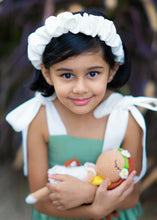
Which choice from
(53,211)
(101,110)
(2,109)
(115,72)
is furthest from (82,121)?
(2,109)

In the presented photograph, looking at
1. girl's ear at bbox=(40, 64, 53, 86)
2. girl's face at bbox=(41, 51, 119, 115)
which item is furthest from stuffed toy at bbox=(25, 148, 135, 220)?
girl's ear at bbox=(40, 64, 53, 86)

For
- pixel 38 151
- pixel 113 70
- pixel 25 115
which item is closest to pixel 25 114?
pixel 25 115

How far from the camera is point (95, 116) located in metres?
1.10

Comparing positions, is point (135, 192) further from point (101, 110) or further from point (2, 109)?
point (2, 109)

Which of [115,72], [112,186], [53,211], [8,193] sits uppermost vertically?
[115,72]

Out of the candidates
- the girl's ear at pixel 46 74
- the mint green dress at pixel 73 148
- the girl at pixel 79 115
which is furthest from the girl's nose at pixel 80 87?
the mint green dress at pixel 73 148

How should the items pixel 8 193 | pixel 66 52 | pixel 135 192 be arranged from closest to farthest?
pixel 66 52 < pixel 135 192 < pixel 8 193

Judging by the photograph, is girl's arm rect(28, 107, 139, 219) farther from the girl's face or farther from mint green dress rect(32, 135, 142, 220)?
the girl's face

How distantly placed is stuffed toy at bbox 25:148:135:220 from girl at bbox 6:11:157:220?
0.07 feet

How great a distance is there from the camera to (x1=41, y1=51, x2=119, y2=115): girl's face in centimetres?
90

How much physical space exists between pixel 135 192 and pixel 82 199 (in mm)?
265

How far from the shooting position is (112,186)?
3.23ft

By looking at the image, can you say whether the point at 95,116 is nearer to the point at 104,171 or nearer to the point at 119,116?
the point at 119,116

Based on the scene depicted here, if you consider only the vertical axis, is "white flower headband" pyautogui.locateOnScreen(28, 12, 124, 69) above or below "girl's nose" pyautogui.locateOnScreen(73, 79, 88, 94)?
above
